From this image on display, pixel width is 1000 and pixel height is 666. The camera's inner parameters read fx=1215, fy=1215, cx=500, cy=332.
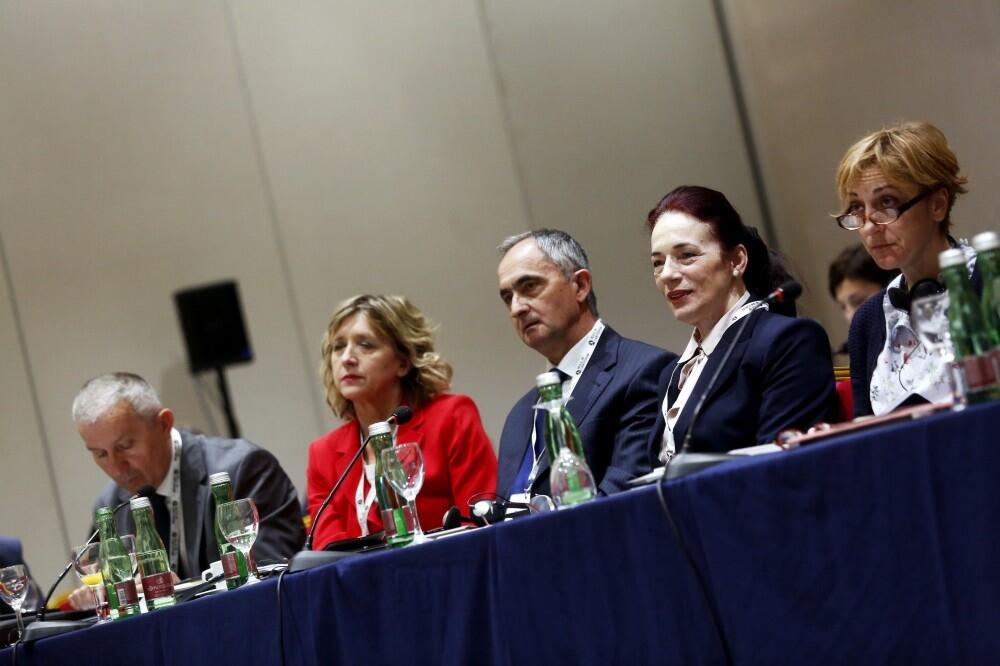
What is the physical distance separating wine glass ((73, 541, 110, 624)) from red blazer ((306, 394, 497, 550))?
0.63 m

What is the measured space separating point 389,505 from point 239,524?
0.41m

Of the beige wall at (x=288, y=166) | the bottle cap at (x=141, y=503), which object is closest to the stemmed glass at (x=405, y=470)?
the bottle cap at (x=141, y=503)

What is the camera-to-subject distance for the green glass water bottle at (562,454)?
6.89ft

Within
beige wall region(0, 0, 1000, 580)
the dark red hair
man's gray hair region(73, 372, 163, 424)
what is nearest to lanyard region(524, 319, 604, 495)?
the dark red hair

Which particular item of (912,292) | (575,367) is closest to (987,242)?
(912,292)

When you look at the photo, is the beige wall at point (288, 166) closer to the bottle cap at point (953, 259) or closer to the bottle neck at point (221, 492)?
the bottle neck at point (221, 492)

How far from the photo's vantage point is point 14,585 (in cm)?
301

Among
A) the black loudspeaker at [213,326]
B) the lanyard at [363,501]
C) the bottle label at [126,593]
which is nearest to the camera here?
the bottle label at [126,593]

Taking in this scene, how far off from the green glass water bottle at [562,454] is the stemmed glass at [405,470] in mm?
348

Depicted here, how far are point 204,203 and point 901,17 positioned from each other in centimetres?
327

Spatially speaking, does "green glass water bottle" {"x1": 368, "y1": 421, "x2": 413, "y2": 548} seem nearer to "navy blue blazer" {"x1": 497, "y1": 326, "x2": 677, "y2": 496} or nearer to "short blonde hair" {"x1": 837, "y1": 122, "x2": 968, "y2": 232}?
"navy blue blazer" {"x1": 497, "y1": 326, "x2": 677, "y2": 496}

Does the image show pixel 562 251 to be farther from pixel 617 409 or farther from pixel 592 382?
pixel 617 409

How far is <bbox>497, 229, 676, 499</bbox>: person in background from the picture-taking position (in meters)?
2.93

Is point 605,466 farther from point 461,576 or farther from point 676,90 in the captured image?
point 676,90
